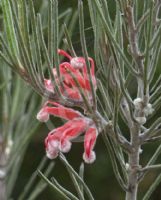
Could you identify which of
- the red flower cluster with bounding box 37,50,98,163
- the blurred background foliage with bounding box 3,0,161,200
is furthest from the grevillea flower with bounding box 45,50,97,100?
the blurred background foliage with bounding box 3,0,161,200

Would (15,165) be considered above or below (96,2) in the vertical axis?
below

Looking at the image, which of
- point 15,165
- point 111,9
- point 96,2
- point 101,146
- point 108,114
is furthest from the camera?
point 101,146

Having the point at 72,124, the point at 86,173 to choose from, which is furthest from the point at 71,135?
the point at 86,173

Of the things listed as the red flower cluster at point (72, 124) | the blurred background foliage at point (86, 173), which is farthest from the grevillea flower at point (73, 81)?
the blurred background foliage at point (86, 173)

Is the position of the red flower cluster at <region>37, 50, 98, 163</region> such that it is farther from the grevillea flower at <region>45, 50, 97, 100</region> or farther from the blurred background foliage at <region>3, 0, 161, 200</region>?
the blurred background foliage at <region>3, 0, 161, 200</region>

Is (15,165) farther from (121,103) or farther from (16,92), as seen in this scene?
(121,103)

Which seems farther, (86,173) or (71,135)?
(86,173)

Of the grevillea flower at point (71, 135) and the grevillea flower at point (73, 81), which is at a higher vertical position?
the grevillea flower at point (73, 81)

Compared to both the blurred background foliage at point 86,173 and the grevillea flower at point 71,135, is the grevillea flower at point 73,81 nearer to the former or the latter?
the grevillea flower at point 71,135

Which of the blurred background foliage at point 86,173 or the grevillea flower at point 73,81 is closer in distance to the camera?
the grevillea flower at point 73,81

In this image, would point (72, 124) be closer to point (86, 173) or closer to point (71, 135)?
point (71, 135)

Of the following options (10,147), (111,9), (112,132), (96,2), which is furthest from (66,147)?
(10,147)
